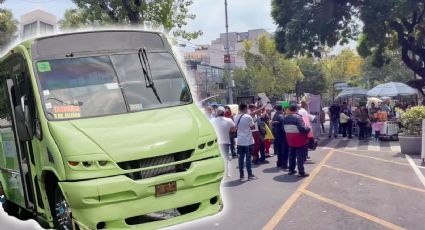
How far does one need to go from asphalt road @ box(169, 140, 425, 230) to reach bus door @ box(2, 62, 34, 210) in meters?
2.10

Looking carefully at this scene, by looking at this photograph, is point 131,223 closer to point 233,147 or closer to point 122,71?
point 122,71

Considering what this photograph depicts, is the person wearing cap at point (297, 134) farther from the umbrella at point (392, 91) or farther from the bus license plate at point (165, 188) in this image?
the umbrella at point (392, 91)

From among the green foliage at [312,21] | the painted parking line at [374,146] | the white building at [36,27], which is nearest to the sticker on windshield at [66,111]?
the white building at [36,27]

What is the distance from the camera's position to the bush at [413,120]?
48.1 feet

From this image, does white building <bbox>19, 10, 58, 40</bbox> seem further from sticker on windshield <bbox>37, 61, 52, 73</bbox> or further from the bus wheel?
the bus wheel

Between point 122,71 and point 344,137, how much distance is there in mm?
17728

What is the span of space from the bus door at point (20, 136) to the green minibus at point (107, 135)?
0.01m

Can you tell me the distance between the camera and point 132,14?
1755 centimetres

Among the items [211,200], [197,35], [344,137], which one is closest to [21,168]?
[211,200]

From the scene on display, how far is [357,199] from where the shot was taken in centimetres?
856

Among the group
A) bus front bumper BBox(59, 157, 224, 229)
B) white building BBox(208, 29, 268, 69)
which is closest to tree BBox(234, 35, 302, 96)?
white building BBox(208, 29, 268, 69)

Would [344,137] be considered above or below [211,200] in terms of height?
below

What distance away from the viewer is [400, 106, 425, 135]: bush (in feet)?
48.1

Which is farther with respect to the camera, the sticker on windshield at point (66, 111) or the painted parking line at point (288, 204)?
the painted parking line at point (288, 204)
